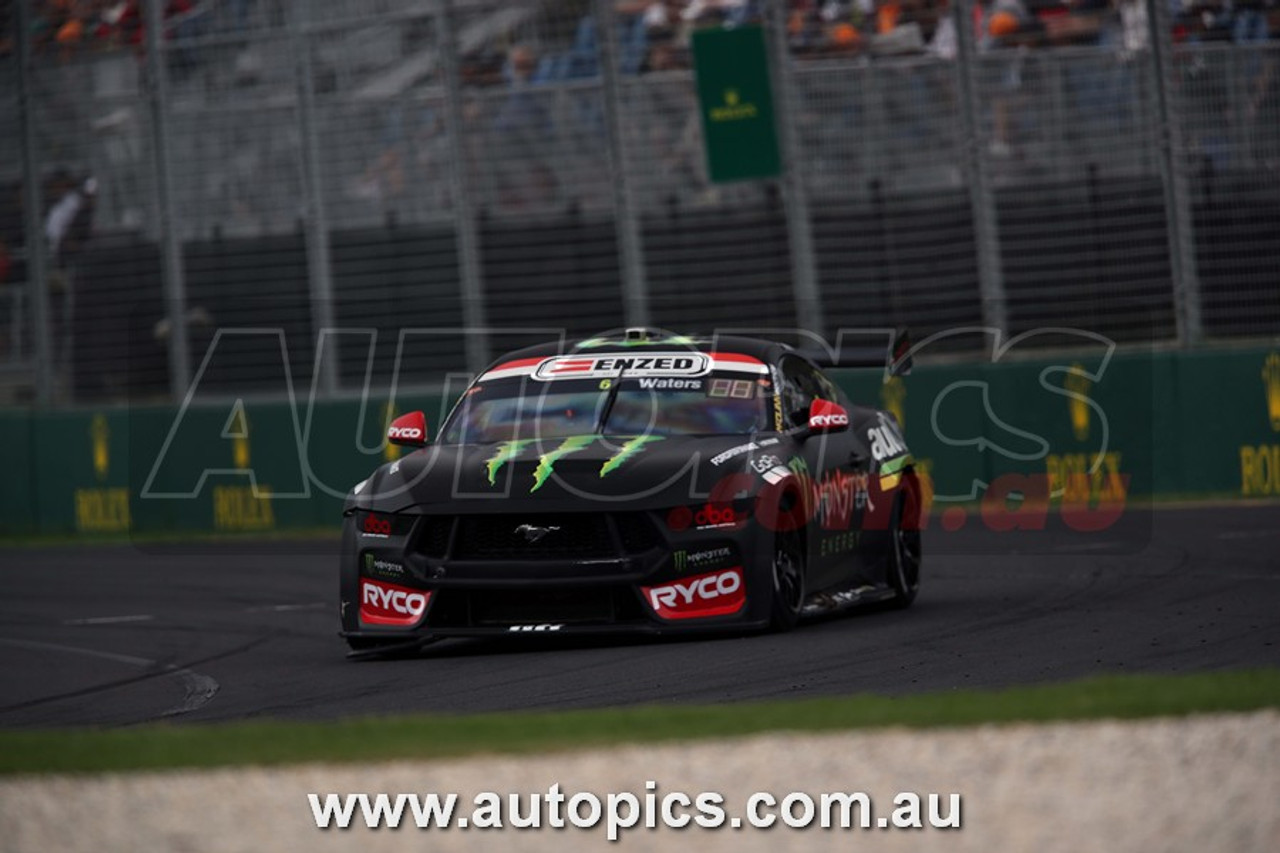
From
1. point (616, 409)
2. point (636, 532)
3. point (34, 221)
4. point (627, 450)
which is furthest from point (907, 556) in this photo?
point (34, 221)

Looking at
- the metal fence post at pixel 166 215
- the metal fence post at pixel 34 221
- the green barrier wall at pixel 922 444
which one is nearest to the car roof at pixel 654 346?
the green barrier wall at pixel 922 444

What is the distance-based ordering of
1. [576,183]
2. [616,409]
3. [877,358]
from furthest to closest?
[576,183]
[877,358]
[616,409]

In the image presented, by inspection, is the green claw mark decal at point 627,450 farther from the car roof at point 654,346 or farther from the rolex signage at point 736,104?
the rolex signage at point 736,104

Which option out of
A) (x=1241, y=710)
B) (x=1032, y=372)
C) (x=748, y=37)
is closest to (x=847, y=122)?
(x=748, y=37)

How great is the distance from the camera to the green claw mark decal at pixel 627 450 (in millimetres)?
9930

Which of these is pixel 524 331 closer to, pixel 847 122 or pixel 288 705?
pixel 847 122

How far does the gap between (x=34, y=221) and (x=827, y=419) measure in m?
13.6

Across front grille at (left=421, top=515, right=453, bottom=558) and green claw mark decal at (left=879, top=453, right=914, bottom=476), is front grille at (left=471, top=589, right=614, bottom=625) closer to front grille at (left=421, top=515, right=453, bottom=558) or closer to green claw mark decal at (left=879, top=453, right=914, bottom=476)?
front grille at (left=421, top=515, right=453, bottom=558)

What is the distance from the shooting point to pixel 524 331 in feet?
66.3

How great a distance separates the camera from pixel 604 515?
9781 millimetres

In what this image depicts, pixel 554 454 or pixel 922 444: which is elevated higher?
pixel 554 454

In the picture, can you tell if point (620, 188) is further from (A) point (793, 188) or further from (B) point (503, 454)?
(B) point (503, 454)

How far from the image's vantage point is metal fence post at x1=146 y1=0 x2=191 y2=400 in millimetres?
21359

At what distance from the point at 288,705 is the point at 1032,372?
11.5 m
